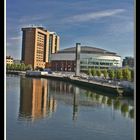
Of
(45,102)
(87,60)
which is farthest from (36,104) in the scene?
(87,60)

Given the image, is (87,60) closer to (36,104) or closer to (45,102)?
(45,102)

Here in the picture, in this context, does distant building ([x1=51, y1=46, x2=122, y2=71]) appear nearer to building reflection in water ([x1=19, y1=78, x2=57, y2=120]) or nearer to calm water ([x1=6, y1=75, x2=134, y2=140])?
calm water ([x1=6, y1=75, x2=134, y2=140])

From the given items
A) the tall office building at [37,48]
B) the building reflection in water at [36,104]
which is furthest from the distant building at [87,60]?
the building reflection in water at [36,104]

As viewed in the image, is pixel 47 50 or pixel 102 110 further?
pixel 102 110

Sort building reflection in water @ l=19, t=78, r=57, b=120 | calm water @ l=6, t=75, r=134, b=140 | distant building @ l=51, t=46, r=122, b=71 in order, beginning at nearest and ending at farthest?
distant building @ l=51, t=46, r=122, b=71
calm water @ l=6, t=75, r=134, b=140
building reflection in water @ l=19, t=78, r=57, b=120

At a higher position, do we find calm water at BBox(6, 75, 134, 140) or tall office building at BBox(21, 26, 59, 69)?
tall office building at BBox(21, 26, 59, 69)

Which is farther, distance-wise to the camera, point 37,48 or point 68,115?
point 68,115

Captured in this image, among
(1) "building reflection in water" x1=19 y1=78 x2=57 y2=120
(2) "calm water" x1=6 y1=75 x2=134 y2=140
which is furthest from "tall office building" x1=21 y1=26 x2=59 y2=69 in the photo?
(1) "building reflection in water" x1=19 y1=78 x2=57 y2=120

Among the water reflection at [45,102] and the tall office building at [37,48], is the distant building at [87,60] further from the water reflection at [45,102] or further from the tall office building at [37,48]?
the water reflection at [45,102]

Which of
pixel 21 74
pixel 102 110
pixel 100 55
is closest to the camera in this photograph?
pixel 21 74
